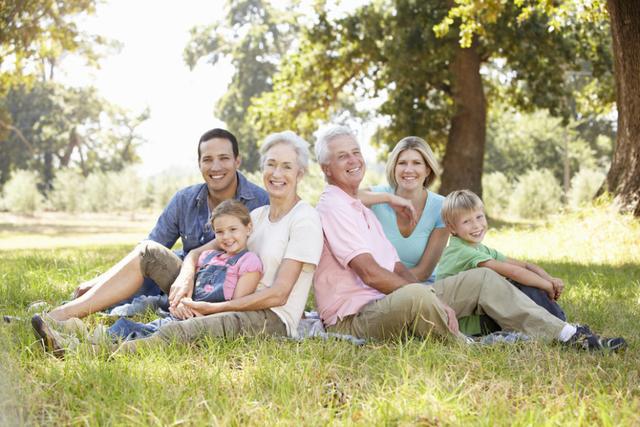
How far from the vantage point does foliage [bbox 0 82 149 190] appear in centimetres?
4688

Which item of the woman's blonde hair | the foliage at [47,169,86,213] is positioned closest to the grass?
the woman's blonde hair

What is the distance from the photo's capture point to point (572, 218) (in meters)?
11.2

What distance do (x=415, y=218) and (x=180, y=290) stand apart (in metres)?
1.67

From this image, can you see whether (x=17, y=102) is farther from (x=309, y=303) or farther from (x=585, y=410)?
(x=585, y=410)

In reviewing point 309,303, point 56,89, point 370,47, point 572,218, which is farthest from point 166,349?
point 56,89

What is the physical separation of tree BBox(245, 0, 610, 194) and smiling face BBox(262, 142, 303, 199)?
12821 mm

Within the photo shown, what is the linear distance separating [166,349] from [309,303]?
2374 millimetres

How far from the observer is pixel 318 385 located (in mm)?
3156

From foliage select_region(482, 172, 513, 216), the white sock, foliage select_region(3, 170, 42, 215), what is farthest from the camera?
foliage select_region(3, 170, 42, 215)

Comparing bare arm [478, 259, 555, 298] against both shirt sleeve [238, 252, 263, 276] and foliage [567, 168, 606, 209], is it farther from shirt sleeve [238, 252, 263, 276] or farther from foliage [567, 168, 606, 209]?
foliage [567, 168, 606, 209]

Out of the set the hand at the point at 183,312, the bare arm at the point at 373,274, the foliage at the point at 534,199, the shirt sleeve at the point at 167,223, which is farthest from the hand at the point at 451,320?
the foliage at the point at 534,199

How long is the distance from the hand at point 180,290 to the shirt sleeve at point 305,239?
2.27 feet

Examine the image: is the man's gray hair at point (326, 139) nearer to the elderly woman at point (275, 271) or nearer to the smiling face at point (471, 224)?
the elderly woman at point (275, 271)

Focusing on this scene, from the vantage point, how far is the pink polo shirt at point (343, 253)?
13.8 feet
